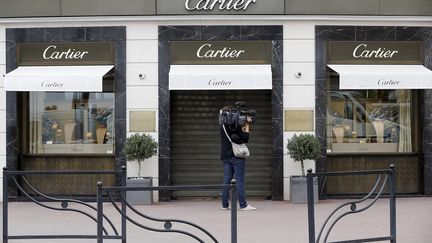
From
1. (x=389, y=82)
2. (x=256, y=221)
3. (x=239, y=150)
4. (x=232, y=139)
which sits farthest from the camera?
(x=389, y=82)

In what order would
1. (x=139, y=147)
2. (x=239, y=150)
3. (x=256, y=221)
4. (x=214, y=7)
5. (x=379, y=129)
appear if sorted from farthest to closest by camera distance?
(x=379, y=129), (x=214, y=7), (x=139, y=147), (x=239, y=150), (x=256, y=221)

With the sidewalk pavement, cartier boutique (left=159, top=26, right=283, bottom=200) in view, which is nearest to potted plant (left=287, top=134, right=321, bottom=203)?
the sidewalk pavement

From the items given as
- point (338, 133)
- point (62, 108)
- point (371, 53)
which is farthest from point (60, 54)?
point (371, 53)

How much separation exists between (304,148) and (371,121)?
216 cm

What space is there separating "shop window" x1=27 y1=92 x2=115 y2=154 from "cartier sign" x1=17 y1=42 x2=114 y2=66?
0.79 metres

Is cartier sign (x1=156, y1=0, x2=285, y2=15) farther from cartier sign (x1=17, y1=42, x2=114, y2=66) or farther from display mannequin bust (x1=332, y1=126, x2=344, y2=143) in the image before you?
display mannequin bust (x1=332, y1=126, x2=344, y2=143)

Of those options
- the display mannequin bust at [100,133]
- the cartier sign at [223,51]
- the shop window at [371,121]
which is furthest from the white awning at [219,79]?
the display mannequin bust at [100,133]

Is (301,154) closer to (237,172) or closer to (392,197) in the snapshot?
(237,172)

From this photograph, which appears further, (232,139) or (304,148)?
(304,148)

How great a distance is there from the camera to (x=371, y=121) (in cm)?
1565

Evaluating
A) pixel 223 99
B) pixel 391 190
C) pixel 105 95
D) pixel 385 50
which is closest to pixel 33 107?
pixel 105 95

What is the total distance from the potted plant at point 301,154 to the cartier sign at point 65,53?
4.21 metres

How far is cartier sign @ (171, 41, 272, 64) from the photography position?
594 inches

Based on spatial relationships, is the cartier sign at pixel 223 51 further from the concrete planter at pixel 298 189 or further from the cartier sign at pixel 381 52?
the concrete planter at pixel 298 189
